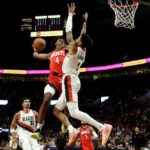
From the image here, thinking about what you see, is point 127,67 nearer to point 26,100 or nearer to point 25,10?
point 25,10

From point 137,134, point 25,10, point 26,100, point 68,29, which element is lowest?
point 137,134

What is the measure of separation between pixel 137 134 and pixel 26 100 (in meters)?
3.91

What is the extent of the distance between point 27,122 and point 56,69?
6.70ft

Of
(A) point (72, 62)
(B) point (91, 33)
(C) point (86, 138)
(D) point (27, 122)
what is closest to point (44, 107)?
(A) point (72, 62)

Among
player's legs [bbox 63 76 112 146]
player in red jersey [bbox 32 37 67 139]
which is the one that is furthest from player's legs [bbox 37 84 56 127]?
player's legs [bbox 63 76 112 146]

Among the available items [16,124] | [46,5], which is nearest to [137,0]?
[16,124]

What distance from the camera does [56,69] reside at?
959 cm

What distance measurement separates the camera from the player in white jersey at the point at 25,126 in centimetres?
1070

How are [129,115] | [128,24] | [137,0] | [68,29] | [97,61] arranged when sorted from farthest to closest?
1. [97,61]
2. [129,115]
3. [128,24]
4. [137,0]
5. [68,29]

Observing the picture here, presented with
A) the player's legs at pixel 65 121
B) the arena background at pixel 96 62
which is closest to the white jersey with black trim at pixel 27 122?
the player's legs at pixel 65 121

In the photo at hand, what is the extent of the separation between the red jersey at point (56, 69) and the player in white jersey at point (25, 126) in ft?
5.19

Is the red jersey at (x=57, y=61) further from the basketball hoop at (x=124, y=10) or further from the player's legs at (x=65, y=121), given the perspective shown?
the basketball hoop at (x=124, y=10)

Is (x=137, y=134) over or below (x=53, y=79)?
below

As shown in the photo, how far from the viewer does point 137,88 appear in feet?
89.9
